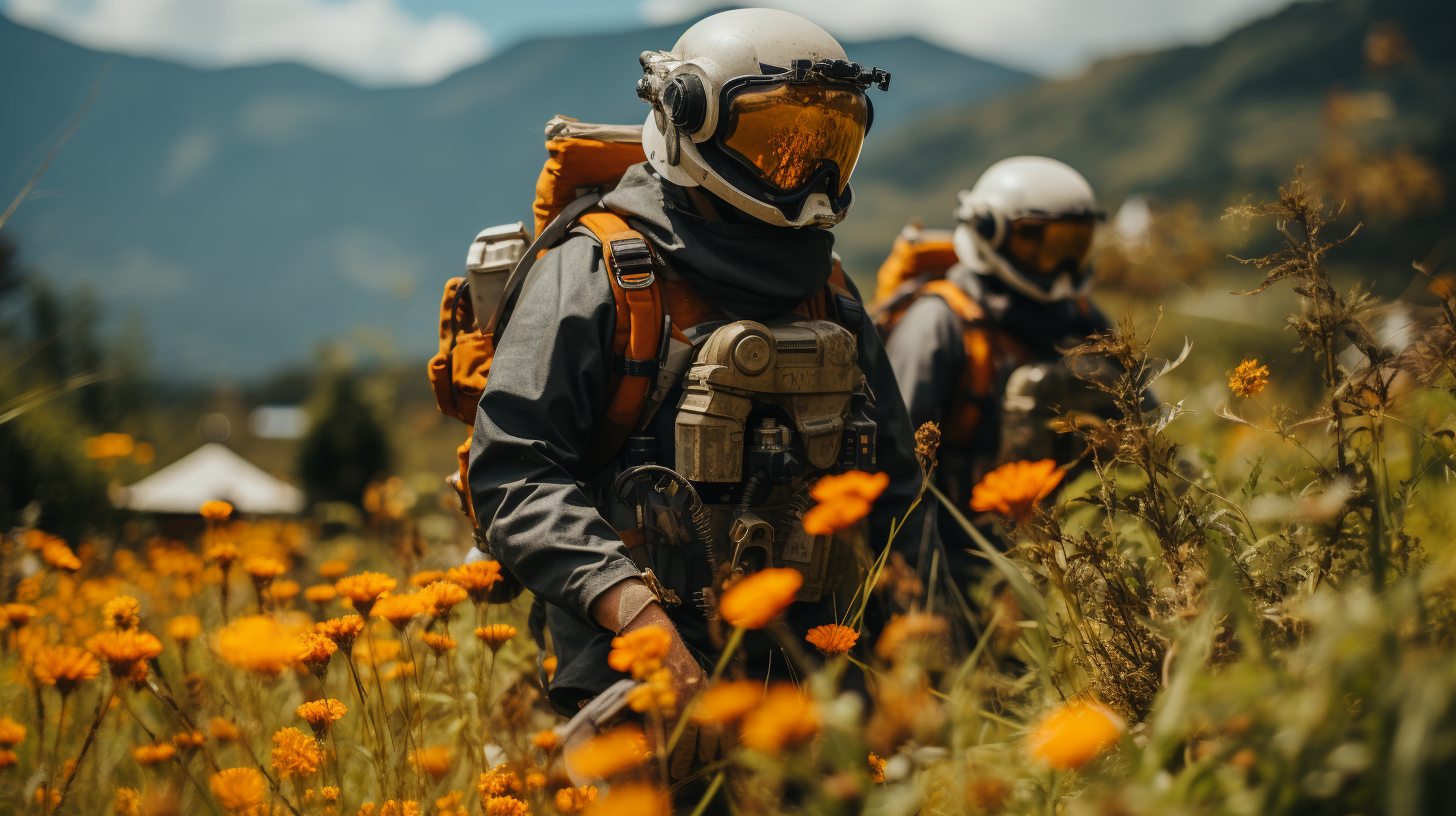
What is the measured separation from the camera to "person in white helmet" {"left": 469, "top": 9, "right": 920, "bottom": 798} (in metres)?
1.81

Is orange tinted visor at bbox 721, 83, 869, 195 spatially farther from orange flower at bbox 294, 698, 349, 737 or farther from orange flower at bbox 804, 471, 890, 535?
orange flower at bbox 294, 698, 349, 737

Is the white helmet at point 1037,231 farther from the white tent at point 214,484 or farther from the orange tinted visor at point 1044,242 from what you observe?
the white tent at point 214,484

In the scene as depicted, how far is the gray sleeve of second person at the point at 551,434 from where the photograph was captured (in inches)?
65.1

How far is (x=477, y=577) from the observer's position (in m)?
1.80

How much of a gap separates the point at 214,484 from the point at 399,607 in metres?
15.8

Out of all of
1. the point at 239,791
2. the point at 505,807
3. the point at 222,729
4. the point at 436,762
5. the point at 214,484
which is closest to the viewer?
the point at 239,791

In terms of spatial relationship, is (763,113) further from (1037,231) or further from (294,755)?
(1037,231)

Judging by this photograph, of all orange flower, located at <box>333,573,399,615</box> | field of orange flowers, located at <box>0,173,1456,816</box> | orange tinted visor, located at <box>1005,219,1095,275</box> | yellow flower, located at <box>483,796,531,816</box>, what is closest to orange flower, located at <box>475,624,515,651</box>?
field of orange flowers, located at <box>0,173,1456,816</box>

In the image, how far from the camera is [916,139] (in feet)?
617

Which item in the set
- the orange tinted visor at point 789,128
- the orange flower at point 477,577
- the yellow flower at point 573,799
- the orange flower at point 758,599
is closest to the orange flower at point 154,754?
the orange flower at point 477,577

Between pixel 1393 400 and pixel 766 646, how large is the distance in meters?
1.39

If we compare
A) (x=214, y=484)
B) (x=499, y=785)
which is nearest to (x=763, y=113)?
(x=499, y=785)

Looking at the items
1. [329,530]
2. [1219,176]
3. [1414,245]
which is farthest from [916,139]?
[329,530]

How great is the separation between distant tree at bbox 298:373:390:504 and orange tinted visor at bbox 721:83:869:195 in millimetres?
18171
